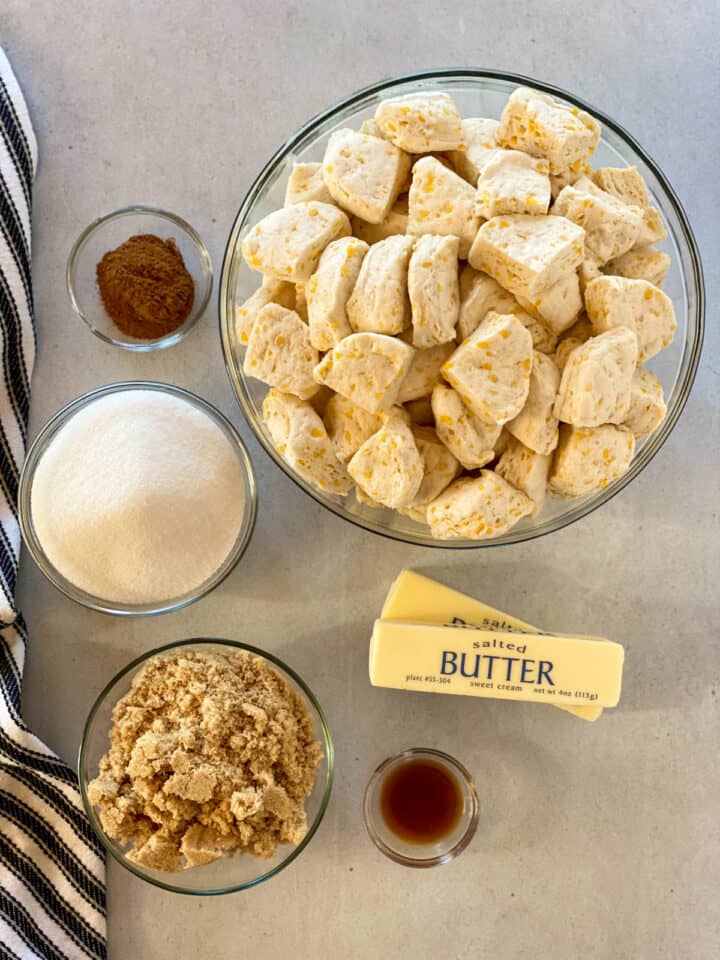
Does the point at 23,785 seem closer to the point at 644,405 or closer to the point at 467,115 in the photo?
the point at 644,405

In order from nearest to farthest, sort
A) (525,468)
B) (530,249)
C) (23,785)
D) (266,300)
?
(530,249) < (525,468) < (266,300) < (23,785)

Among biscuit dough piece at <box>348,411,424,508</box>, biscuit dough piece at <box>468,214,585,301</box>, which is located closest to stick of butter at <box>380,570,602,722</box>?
biscuit dough piece at <box>348,411,424,508</box>

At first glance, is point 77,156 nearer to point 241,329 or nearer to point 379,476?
point 241,329

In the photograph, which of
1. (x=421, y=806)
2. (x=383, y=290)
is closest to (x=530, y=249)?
(x=383, y=290)

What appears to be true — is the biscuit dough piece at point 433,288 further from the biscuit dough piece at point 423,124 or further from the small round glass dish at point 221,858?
the small round glass dish at point 221,858

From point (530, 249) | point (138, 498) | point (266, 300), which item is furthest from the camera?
point (138, 498)

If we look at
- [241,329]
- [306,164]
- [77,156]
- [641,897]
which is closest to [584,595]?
[641,897]
